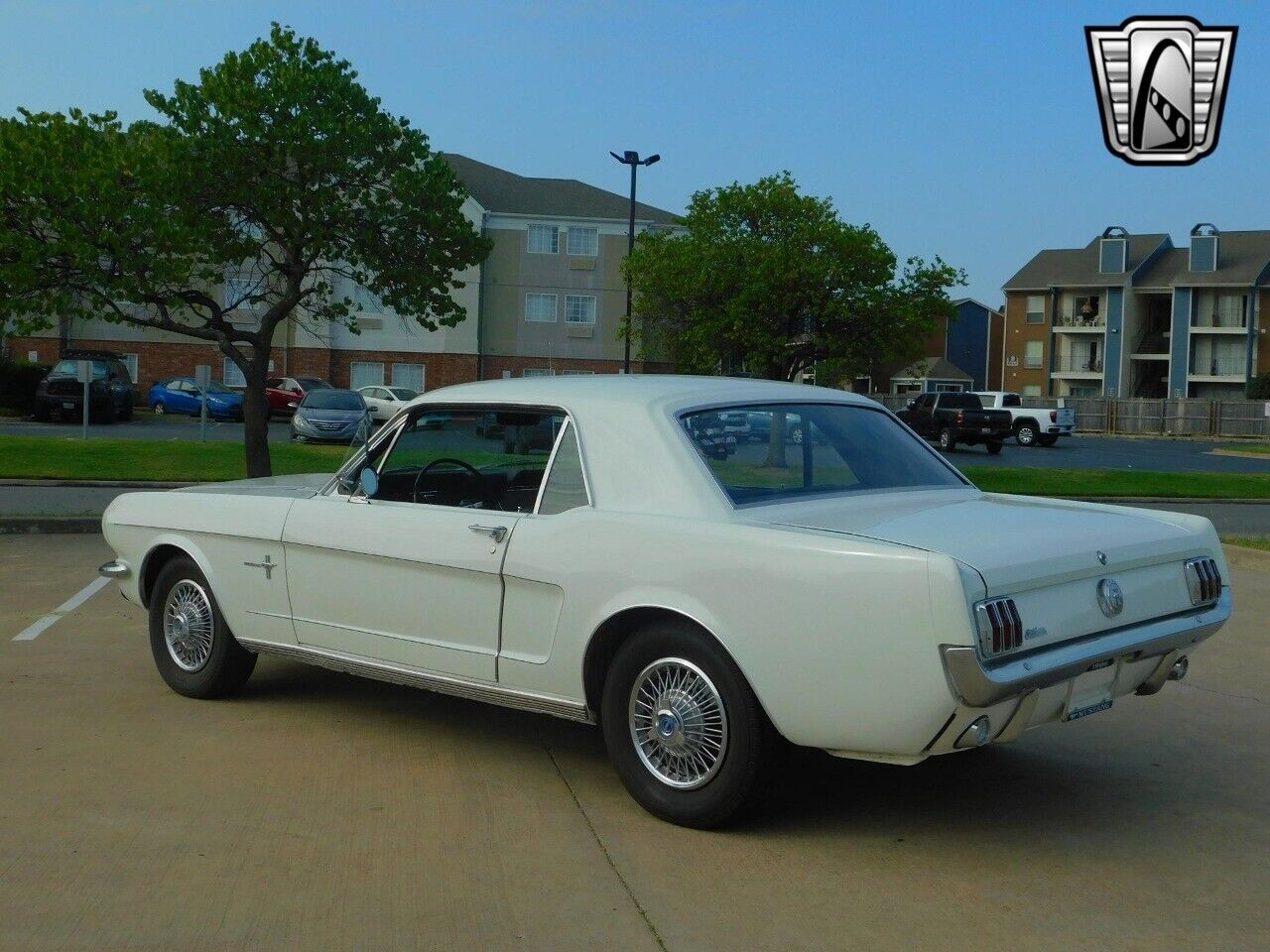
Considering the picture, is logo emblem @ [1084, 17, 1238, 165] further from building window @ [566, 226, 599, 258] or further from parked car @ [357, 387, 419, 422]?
building window @ [566, 226, 599, 258]

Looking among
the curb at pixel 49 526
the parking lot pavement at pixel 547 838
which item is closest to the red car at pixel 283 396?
the curb at pixel 49 526

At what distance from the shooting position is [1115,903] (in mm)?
4215

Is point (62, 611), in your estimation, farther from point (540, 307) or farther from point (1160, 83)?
point (540, 307)

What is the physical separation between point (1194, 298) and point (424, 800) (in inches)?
2923

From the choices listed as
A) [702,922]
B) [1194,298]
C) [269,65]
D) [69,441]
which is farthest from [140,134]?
[1194,298]

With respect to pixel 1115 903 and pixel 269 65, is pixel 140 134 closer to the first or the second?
pixel 269 65

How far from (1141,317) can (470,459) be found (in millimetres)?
75874

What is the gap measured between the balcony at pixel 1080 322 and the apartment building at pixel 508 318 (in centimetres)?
2840

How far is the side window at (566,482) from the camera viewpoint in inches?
209

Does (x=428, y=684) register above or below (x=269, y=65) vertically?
below

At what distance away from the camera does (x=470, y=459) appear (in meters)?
5.93

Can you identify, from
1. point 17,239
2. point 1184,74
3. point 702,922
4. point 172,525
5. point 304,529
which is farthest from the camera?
point 17,239

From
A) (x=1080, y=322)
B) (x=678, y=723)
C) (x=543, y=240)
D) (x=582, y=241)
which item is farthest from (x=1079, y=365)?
(x=678, y=723)

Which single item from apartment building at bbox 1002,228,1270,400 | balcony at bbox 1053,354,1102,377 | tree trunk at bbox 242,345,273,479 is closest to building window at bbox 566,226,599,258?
apartment building at bbox 1002,228,1270,400
